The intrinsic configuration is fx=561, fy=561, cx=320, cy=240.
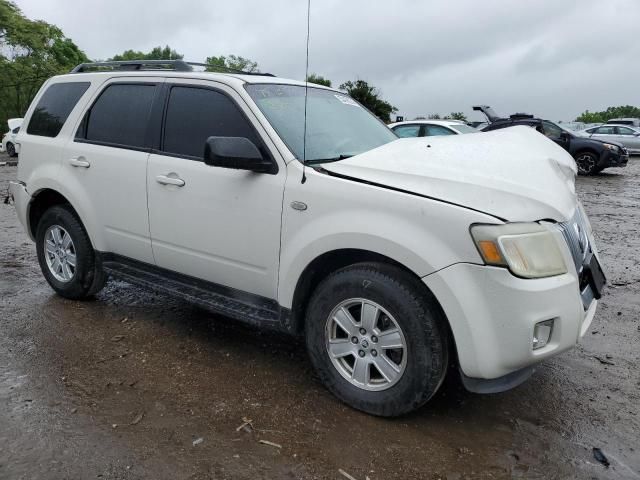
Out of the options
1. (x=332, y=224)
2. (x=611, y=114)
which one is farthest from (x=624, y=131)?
(x=611, y=114)

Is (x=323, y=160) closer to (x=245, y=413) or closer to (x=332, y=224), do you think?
(x=332, y=224)

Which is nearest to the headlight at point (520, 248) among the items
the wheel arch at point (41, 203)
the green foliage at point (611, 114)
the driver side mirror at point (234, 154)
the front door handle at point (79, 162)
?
the driver side mirror at point (234, 154)

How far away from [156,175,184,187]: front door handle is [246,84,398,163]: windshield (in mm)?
733

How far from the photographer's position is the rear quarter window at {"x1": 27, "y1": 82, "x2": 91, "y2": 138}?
4.64 metres

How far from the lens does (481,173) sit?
2.92m

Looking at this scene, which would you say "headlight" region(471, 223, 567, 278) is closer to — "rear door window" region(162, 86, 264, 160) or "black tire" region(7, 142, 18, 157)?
"rear door window" region(162, 86, 264, 160)

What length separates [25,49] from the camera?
36312mm

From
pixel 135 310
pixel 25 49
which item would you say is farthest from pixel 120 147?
pixel 25 49

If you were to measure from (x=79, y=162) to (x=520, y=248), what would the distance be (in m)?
3.37

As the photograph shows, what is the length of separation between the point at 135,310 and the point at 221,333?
36.9 inches

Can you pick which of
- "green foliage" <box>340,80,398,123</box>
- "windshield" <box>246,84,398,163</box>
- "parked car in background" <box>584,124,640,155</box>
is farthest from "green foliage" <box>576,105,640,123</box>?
"windshield" <box>246,84,398,163</box>

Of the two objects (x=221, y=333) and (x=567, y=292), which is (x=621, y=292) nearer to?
(x=567, y=292)

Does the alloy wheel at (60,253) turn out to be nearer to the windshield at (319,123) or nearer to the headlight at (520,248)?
the windshield at (319,123)

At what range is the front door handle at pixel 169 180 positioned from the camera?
12.2 ft
